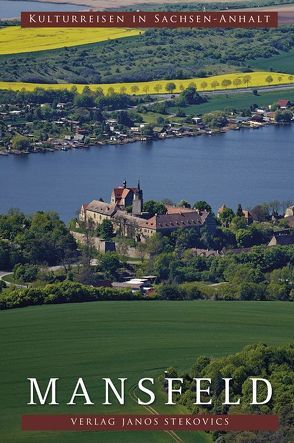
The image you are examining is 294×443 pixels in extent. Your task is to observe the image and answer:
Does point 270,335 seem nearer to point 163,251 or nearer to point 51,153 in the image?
point 163,251

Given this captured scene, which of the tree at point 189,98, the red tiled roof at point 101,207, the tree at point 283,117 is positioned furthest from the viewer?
the tree at point 189,98

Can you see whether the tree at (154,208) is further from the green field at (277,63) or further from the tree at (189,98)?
the green field at (277,63)

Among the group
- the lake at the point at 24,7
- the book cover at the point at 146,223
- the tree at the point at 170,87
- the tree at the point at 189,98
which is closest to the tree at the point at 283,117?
the book cover at the point at 146,223

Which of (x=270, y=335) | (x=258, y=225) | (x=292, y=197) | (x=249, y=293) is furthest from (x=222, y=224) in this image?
(x=270, y=335)

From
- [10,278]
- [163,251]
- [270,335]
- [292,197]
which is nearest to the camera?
[270,335]

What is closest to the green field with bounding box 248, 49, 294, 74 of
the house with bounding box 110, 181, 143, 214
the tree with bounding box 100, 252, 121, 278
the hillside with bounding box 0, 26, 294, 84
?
the hillside with bounding box 0, 26, 294, 84

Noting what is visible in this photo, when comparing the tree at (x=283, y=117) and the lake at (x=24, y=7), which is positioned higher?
the lake at (x=24, y=7)

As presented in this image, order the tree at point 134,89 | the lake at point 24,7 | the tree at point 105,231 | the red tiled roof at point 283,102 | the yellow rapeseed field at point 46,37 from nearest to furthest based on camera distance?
1. the tree at point 105,231
2. the red tiled roof at point 283,102
3. the tree at point 134,89
4. the yellow rapeseed field at point 46,37
5. the lake at point 24,7
